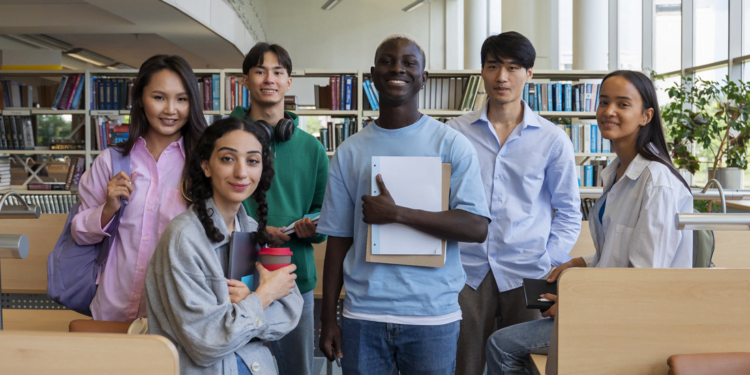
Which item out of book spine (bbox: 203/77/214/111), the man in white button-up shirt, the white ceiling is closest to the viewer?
the man in white button-up shirt

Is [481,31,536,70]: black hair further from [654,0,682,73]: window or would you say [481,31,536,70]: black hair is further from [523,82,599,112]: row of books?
[654,0,682,73]: window

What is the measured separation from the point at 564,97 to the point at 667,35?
2315 millimetres

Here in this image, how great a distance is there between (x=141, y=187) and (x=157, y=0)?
179 inches

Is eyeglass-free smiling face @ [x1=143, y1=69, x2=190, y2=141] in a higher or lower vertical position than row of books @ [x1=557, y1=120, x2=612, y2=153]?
lower

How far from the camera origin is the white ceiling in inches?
234

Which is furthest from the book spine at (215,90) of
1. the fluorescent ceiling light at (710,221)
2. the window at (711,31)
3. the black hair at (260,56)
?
the window at (711,31)

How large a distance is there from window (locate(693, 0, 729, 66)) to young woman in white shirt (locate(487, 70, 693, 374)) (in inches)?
179

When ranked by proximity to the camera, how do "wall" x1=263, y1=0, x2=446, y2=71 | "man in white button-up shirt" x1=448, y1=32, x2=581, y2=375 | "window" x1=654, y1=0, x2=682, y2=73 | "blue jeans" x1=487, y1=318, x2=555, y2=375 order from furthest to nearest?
"wall" x1=263, y1=0, x2=446, y2=71
"window" x1=654, y1=0, x2=682, y2=73
"man in white button-up shirt" x1=448, y1=32, x2=581, y2=375
"blue jeans" x1=487, y1=318, x2=555, y2=375

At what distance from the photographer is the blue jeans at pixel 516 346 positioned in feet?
5.33

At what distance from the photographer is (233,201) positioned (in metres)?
1.37

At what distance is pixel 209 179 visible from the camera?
1.38 metres

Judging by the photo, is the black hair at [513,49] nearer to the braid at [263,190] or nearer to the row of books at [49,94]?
the braid at [263,190]

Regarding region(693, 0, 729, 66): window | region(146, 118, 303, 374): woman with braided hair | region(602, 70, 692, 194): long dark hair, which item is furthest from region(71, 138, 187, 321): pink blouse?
region(693, 0, 729, 66): window

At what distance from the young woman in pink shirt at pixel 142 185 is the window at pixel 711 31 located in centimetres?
554
